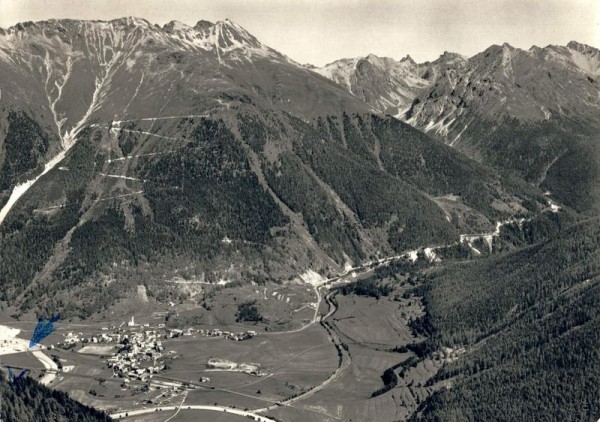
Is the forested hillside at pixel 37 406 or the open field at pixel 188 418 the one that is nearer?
the forested hillside at pixel 37 406

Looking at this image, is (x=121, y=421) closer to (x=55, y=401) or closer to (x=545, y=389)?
(x=55, y=401)

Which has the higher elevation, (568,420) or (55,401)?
(55,401)

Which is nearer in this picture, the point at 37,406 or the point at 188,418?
the point at 37,406

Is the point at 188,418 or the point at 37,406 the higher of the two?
the point at 37,406

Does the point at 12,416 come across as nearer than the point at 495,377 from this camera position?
Yes

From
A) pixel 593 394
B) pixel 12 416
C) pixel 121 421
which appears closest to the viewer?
pixel 12 416

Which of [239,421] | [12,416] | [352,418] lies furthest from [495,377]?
[12,416]

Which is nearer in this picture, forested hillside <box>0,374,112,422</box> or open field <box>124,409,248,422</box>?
forested hillside <box>0,374,112,422</box>

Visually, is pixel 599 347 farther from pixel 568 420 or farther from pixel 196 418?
pixel 196 418

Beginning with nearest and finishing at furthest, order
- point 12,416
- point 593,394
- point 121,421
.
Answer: point 12,416
point 593,394
point 121,421
